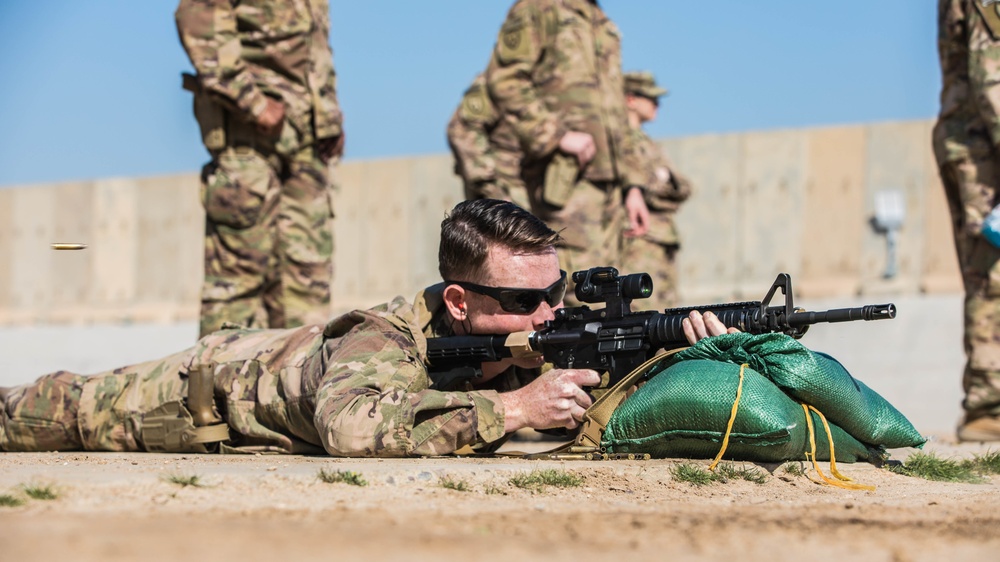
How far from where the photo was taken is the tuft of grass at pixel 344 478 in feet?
12.0

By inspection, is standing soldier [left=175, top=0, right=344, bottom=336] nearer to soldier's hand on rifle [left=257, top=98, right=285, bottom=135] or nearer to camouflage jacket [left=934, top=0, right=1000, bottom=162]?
soldier's hand on rifle [left=257, top=98, right=285, bottom=135]

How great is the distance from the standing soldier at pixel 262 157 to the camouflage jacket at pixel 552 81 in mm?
1320

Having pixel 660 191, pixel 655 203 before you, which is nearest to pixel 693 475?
pixel 655 203

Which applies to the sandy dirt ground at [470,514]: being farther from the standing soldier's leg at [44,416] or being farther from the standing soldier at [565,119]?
the standing soldier at [565,119]

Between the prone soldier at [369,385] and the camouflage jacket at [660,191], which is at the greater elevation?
the camouflage jacket at [660,191]

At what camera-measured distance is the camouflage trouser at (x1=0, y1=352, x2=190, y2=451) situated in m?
5.28

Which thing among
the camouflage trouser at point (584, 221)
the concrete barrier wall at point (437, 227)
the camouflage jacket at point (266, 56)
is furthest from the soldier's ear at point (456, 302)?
the concrete barrier wall at point (437, 227)

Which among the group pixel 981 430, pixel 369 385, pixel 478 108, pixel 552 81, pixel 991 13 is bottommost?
pixel 981 430

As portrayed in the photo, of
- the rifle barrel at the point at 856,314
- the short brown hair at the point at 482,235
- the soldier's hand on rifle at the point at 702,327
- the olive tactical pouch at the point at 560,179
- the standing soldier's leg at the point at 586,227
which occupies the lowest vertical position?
the soldier's hand on rifle at the point at 702,327

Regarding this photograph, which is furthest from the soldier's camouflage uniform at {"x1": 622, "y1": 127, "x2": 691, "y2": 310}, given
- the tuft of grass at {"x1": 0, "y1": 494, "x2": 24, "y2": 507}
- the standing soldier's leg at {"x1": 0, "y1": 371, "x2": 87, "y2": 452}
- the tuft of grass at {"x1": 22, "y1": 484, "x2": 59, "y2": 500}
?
the tuft of grass at {"x1": 0, "y1": 494, "x2": 24, "y2": 507}

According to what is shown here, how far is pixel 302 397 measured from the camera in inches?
183

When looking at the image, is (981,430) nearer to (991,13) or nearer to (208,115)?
(991,13)

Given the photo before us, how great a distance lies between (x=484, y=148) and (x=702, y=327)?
4.71 metres

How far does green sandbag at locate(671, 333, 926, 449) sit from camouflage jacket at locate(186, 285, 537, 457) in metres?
0.80
